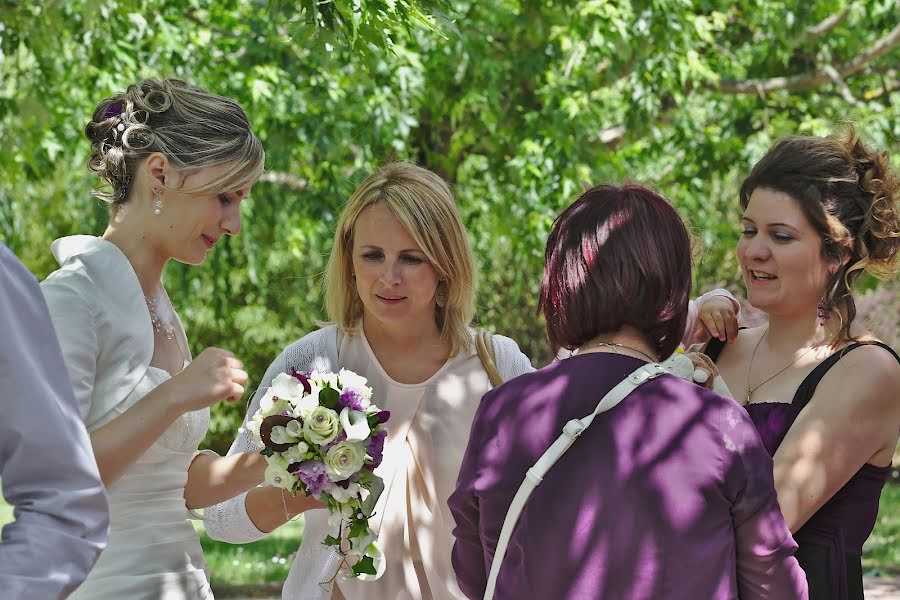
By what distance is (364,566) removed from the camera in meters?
2.97

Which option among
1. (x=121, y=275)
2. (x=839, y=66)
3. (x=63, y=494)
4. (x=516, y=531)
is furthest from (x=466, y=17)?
(x=63, y=494)

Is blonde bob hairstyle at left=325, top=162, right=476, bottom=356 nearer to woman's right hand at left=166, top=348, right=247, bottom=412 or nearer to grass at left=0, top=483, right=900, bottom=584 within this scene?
woman's right hand at left=166, top=348, right=247, bottom=412

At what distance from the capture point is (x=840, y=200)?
300 cm

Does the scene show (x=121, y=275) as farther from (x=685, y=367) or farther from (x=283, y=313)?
(x=283, y=313)

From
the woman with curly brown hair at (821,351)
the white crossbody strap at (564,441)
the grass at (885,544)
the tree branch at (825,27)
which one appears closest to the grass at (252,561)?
the grass at (885,544)

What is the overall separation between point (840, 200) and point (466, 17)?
23.9ft

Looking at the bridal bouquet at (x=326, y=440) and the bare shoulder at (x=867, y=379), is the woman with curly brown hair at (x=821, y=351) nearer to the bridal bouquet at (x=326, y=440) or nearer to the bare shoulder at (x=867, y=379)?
the bare shoulder at (x=867, y=379)

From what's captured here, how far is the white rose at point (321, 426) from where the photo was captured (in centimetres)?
273

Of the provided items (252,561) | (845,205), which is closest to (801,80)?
(252,561)

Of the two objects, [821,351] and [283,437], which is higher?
[821,351]

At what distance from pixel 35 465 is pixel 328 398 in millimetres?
1331

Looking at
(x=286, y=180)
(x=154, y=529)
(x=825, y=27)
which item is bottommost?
(x=286, y=180)

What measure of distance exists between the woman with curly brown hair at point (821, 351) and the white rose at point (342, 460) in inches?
40.2

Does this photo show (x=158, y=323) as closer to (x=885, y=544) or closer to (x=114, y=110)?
(x=114, y=110)
